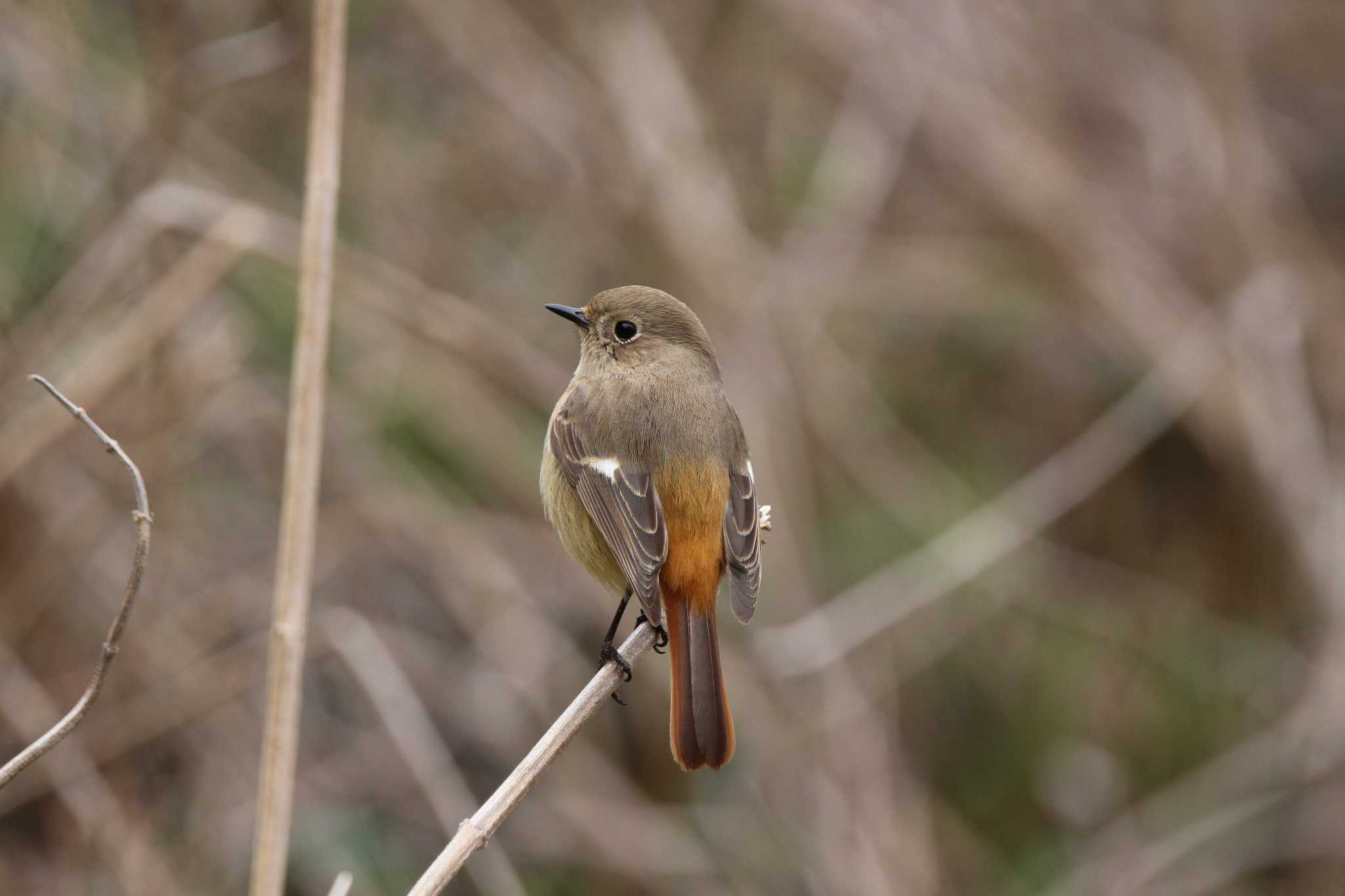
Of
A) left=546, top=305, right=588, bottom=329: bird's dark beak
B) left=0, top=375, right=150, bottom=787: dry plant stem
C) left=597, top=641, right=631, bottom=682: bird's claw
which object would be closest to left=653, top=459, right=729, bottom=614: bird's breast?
left=597, top=641, right=631, bottom=682: bird's claw

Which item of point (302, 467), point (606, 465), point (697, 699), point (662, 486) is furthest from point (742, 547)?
point (302, 467)

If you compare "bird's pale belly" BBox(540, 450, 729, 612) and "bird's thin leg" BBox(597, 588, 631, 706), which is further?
"bird's pale belly" BBox(540, 450, 729, 612)

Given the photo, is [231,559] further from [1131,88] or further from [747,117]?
[1131,88]

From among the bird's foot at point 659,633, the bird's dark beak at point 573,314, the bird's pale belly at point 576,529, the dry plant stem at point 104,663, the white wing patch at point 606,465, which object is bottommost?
the dry plant stem at point 104,663

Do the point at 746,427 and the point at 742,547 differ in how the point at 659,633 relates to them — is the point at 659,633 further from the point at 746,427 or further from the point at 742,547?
the point at 746,427

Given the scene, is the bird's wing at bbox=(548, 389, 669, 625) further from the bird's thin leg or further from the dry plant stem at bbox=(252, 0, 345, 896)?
the dry plant stem at bbox=(252, 0, 345, 896)

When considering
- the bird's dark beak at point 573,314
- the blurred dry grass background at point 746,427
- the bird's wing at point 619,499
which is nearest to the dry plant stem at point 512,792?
the bird's wing at point 619,499

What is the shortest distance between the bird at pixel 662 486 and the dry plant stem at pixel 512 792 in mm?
242

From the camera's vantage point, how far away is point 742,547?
10.1 ft

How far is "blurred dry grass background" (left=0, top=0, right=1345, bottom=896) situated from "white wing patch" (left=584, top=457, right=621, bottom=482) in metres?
0.76

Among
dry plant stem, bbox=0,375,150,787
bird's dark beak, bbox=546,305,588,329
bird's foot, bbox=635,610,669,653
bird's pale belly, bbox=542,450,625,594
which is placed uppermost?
bird's dark beak, bbox=546,305,588,329

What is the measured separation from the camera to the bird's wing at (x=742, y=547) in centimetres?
301

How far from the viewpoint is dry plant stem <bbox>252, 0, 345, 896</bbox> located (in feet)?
7.40

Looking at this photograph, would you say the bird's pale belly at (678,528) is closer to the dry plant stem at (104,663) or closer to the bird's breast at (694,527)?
the bird's breast at (694,527)
